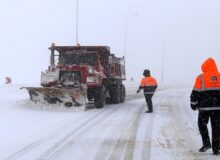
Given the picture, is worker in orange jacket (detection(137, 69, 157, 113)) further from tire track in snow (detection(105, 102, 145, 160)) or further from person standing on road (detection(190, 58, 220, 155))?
person standing on road (detection(190, 58, 220, 155))

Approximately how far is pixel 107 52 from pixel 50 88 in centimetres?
377

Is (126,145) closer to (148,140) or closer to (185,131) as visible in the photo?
(148,140)

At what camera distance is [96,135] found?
36.0 ft

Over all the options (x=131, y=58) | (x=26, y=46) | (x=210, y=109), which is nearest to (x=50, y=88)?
(x=210, y=109)

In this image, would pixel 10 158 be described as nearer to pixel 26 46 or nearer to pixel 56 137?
pixel 56 137

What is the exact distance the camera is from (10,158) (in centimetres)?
816

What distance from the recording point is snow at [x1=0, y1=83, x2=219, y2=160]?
870 cm

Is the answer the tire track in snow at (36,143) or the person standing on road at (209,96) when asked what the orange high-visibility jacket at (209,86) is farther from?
the tire track in snow at (36,143)

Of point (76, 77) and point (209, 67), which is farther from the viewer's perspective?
point (76, 77)

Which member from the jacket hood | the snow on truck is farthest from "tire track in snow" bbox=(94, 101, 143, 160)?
the snow on truck

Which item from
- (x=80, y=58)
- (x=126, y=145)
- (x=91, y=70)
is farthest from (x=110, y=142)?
(x=80, y=58)

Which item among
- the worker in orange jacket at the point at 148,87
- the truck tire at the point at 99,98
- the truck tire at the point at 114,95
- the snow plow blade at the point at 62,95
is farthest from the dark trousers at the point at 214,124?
the truck tire at the point at 114,95

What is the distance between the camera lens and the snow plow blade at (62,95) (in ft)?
54.5

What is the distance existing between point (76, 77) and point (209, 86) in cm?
953
